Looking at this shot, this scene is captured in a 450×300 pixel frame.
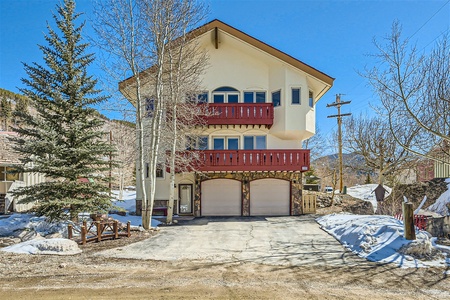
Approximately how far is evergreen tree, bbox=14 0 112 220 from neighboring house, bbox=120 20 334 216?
5.63 m

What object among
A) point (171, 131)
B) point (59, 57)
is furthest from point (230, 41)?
point (59, 57)

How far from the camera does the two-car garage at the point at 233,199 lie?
690 inches

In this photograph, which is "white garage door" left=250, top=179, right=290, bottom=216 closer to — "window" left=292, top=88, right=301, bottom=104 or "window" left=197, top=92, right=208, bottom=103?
"window" left=292, top=88, right=301, bottom=104

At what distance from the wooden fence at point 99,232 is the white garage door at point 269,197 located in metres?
8.73

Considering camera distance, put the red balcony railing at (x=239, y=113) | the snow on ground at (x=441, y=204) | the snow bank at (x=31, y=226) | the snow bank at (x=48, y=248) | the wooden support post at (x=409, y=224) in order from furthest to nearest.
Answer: the snow on ground at (x=441, y=204)
the red balcony railing at (x=239, y=113)
the snow bank at (x=31, y=226)
the snow bank at (x=48, y=248)
the wooden support post at (x=409, y=224)

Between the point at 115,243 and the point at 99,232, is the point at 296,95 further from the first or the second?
the point at 99,232

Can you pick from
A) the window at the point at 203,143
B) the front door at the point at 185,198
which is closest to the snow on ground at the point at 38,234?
the front door at the point at 185,198

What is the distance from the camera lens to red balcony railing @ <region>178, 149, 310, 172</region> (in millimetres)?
15867

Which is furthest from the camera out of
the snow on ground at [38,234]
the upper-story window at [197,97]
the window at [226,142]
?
the window at [226,142]

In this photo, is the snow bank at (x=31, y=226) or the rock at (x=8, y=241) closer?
the rock at (x=8, y=241)

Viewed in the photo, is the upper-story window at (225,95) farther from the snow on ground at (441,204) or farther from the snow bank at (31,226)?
the snow on ground at (441,204)

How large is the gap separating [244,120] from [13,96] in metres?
Result: 71.9

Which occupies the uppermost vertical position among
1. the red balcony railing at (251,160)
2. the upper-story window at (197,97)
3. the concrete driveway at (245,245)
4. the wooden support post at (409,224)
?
the upper-story window at (197,97)

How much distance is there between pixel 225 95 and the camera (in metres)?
17.8
